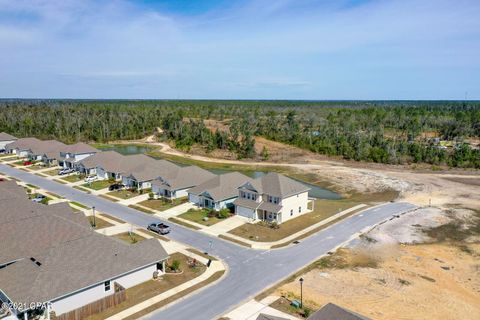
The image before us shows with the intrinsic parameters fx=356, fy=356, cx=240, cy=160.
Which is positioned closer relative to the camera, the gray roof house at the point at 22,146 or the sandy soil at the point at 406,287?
the sandy soil at the point at 406,287

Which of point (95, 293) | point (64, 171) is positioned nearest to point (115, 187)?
point (64, 171)

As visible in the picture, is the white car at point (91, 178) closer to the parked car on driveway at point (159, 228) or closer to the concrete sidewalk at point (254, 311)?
the parked car on driveway at point (159, 228)

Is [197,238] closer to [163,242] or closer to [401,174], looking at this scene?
[163,242]

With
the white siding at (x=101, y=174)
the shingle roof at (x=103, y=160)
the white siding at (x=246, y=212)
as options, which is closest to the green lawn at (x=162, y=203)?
the white siding at (x=246, y=212)

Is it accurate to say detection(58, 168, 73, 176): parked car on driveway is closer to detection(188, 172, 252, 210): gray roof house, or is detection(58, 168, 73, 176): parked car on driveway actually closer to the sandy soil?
detection(188, 172, 252, 210): gray roof house

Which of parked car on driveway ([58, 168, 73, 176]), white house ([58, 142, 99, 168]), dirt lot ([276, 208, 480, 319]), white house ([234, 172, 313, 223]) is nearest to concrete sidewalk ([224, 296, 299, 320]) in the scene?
dirt lot ([276, 208, 480, 319])
